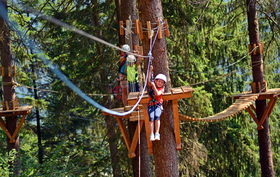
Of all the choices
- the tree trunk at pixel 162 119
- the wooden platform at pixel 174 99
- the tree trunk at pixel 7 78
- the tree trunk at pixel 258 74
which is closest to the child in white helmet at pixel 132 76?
the tree trunk at pixel 162 119

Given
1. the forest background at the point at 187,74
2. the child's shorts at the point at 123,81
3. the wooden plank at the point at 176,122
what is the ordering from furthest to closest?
the forest background at the point at 187,74, the child's shorts at the point at 123,81, the wooden plank at the point at 176,122

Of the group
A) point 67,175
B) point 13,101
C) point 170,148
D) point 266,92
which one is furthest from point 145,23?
point 13,101

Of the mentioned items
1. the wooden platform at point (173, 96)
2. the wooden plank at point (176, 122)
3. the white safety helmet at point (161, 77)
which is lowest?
the wooden plank at point (176, 122)

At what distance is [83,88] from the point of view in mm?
10094

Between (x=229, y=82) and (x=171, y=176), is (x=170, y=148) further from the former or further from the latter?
(x=229, y=82)

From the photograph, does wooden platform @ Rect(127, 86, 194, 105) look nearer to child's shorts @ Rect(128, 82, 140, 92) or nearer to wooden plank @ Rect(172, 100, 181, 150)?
wooden plank @ Rect(172, 100, 181, 150)

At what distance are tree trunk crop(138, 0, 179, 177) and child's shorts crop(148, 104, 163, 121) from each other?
0.73ft

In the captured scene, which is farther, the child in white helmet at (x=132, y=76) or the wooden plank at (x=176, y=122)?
the child in white helmet at (x=132, y=76)

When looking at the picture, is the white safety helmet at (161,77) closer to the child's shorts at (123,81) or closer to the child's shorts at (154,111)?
the child's shorts at (154,111)

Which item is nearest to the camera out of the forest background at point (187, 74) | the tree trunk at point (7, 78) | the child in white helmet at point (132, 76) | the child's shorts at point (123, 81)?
the child in white helmet at point (132, 76)

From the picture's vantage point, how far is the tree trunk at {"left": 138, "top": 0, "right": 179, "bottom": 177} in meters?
4.55

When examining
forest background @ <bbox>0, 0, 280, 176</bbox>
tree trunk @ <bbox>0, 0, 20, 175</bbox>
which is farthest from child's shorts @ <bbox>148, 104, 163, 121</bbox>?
tree trunk @ <bbox>0, 0, 20, 175</bbox>

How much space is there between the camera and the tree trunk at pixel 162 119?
4.55 m

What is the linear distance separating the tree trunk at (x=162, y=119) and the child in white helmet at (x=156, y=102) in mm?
196
